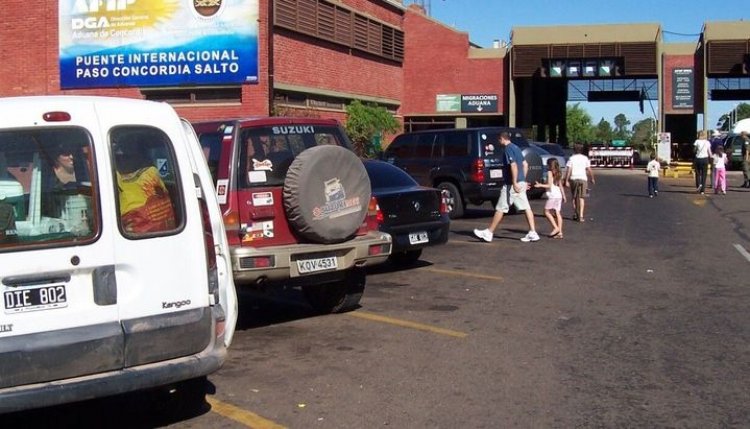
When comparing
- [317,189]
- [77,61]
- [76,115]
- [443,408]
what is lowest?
[443,408]

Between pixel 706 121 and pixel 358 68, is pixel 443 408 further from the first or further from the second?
pixel 706 121

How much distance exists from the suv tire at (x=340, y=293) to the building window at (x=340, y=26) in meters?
19.4

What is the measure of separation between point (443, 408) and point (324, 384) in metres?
1.00

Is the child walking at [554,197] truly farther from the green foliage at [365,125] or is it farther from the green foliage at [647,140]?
the green foliage at [647,140]

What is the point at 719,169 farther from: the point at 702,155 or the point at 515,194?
the point at 515,194

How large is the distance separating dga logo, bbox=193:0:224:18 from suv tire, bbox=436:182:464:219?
12360 millimetres

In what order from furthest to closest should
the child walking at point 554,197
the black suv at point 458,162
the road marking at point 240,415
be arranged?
1. the black suv at point 458,162
2. the child walking at point 554,197
3. the road marking at point 240,415

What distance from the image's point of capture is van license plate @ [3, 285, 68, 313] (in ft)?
14.3

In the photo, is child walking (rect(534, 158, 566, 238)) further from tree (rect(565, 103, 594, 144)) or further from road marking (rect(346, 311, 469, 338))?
tree (rect(565, 103, 594, 144))

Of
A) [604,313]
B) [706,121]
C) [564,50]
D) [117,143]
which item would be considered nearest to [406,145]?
[604,313]

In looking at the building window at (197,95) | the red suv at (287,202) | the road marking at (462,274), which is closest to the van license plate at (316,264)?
the red suv at (287,202)

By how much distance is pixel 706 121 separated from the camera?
44.3 meters

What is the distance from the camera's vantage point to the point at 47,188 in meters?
4.59

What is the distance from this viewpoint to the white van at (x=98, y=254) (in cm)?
442
